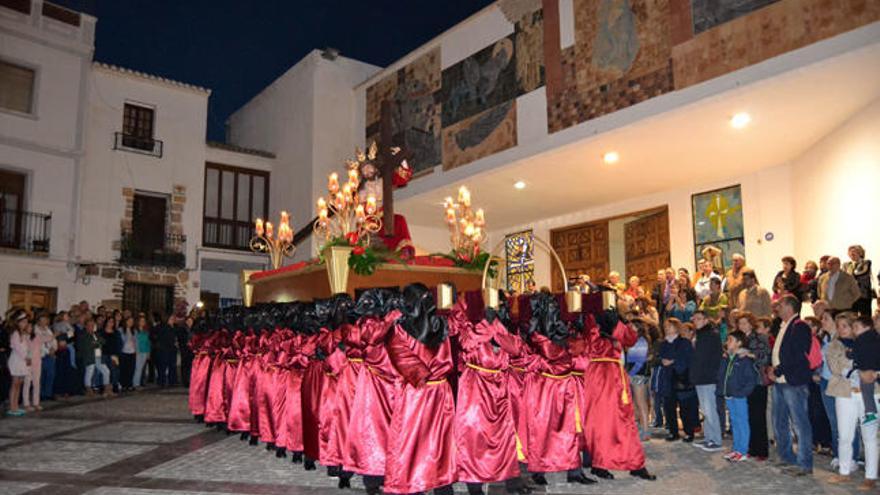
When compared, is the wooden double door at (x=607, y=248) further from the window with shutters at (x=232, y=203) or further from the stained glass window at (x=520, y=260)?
the window with shutters at (x=232, y=203)

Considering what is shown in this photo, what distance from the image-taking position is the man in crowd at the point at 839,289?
31.6 ft

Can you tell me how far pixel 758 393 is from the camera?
723 centimetres

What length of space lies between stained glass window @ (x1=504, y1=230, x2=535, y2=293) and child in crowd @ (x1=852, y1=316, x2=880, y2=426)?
529 inches

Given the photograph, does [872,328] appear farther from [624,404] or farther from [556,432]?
[556,432]

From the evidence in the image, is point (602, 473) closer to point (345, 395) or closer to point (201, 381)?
point (345, 395)

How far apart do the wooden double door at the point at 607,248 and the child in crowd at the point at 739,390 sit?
862 cm

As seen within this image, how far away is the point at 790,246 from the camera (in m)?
14.1

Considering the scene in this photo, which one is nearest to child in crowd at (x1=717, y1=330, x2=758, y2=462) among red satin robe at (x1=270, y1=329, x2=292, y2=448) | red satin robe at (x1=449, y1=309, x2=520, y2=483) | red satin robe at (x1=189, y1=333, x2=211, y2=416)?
red satin robe at (x1=449, y1=309, x2=520, y2=483)

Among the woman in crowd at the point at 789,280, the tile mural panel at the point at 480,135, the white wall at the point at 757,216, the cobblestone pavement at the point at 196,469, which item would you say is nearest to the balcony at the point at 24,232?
the cobblestone pavement at the point at 196,469

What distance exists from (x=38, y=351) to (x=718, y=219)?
13998 mm

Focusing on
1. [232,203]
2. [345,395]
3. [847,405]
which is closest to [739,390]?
[847,405]

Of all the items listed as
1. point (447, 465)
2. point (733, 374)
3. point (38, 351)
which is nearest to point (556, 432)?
point (447, 465)

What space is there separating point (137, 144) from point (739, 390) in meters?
19.2

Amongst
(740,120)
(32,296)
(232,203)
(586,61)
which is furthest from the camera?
(232,203)
